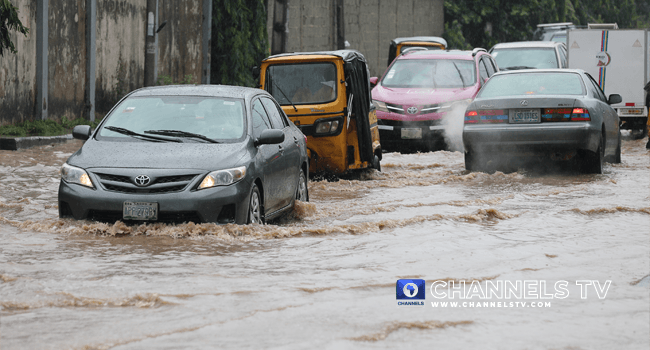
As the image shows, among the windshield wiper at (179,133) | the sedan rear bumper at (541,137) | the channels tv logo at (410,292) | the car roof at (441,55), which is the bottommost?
the channels tv logo at (410,292)

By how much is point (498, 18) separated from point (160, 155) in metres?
27.9

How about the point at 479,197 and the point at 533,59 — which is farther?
the point at 533,59

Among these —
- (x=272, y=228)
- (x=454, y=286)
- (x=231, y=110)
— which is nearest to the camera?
(x=454, y=286)

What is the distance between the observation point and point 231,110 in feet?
30.3

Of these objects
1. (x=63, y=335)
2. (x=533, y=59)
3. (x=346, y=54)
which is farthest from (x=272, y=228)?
(x=533, y=59)

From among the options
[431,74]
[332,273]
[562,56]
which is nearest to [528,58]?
[562,56]

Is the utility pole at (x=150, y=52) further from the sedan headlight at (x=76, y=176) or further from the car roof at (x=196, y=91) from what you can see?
Result: the sedan headlight at (x=76, y=176)

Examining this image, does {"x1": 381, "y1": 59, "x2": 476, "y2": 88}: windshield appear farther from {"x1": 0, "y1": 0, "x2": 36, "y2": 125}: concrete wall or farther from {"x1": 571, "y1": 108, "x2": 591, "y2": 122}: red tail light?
{"x1": 0, "y1": 0, "x2": 36, "y2": 125}: concrete wall

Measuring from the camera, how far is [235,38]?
21.3 m

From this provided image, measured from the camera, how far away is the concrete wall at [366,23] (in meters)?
26.9

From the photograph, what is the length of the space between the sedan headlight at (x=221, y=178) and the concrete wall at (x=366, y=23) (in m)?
18.2

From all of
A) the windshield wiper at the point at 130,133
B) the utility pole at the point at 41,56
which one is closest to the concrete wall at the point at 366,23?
the utility pole at the point at 41,56

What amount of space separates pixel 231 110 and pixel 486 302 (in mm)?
3902

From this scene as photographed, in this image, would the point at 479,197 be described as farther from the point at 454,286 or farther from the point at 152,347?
the point at 152,347
